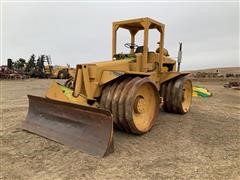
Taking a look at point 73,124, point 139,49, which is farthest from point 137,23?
point 73,124

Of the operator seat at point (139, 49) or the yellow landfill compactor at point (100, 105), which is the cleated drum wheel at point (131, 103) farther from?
the operator seat at point (139, 49)

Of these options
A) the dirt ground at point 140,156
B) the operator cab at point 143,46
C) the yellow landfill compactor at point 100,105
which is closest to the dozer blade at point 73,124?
the yellow landfill compactor at point 100,105

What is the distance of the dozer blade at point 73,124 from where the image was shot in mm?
4062

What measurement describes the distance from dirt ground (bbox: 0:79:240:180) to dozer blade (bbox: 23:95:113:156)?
0.48ft

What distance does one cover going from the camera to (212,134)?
521 centimetres

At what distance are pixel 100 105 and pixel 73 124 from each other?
0.62 meters

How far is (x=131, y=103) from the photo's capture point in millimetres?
4535

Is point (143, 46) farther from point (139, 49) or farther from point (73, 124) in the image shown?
point (73, 124)

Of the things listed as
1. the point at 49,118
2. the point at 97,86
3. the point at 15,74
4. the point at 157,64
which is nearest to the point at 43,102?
the point at 49,118

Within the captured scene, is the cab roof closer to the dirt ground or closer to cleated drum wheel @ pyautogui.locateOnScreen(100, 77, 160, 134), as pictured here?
cleated drum wheel @ pyautogui.locateOnScreen(100, 77, 160, 134)

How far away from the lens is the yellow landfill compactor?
4214 millimetres

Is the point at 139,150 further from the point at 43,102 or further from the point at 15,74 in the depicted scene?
the point at 15,74

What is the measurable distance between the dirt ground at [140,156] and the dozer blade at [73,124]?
145mm

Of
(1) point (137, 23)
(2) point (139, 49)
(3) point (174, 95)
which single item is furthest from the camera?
(3) point (174, 95)
